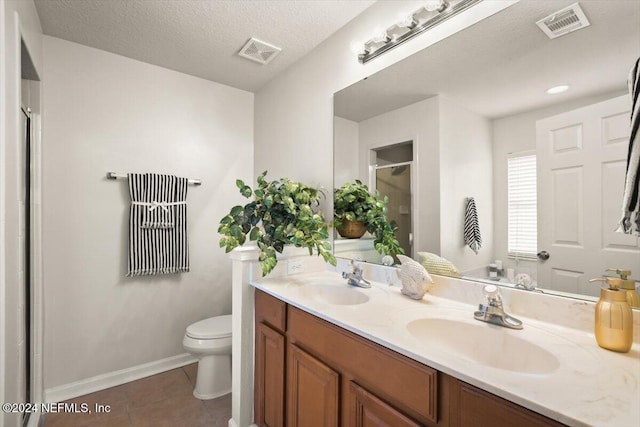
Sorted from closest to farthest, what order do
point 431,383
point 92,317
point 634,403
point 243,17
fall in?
point 634,403, point 431,383, point 243,17, point 92,317

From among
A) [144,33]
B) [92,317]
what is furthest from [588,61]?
[92,317]

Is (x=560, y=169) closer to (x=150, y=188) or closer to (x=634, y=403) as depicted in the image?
(x=634, y=403)

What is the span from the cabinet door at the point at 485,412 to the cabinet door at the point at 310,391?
47 cm

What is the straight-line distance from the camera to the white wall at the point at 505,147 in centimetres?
116

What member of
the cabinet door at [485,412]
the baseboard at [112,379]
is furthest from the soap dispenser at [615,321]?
the baseboard at [112,379]

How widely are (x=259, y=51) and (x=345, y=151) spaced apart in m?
1.04

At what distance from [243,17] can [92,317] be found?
2.30 m

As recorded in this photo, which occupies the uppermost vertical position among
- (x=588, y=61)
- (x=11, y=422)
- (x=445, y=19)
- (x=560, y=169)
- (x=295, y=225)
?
(x=445, y=19)

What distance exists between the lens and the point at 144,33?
200 centimetres

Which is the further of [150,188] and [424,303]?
[150,188]

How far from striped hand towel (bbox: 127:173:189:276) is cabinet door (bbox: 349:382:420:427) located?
1.87m

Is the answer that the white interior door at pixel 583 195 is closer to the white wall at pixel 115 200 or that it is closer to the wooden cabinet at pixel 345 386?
the wooden cabinet at pixel 345 386

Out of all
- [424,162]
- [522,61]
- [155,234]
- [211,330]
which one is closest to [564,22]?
[522,61]

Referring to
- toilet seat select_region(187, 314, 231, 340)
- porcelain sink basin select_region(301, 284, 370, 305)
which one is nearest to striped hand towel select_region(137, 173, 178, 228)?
toilet seat select_region(187, 314, 231, 340)
